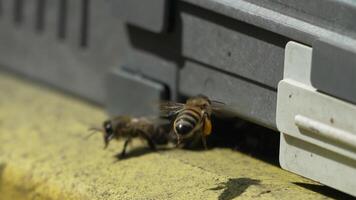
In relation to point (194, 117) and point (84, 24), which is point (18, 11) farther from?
point (194, 117)

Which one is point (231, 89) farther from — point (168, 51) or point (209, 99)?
point (168, 51)

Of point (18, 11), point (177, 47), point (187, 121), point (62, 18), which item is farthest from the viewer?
point (18, 11)

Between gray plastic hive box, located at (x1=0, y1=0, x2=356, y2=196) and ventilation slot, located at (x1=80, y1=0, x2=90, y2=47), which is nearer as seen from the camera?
gray plastic hive box, located at (x1=0, y1=0, x2=356, y2=196)

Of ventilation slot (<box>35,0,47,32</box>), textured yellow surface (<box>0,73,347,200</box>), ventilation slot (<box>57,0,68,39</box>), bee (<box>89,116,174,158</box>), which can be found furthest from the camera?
ventilation slot (<box>35,0,47,32</box>)

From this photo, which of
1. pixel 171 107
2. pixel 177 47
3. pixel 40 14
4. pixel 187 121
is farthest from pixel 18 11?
pixel 187 121

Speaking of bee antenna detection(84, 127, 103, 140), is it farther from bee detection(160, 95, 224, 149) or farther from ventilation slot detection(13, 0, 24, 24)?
ventilation slot detection(13, 0, 24, 24)

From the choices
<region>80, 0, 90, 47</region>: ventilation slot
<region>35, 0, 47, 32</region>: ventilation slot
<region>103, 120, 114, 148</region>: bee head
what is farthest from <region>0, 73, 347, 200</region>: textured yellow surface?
<region>35, 0, 47, 32</region>: ventilation slot

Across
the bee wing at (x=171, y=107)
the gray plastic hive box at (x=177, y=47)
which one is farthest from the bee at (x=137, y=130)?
the bee wing at (x=171, y=107)

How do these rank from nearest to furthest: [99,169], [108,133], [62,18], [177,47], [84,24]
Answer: [99,169], [177,47], [108,133], [84,24], [62,18]
